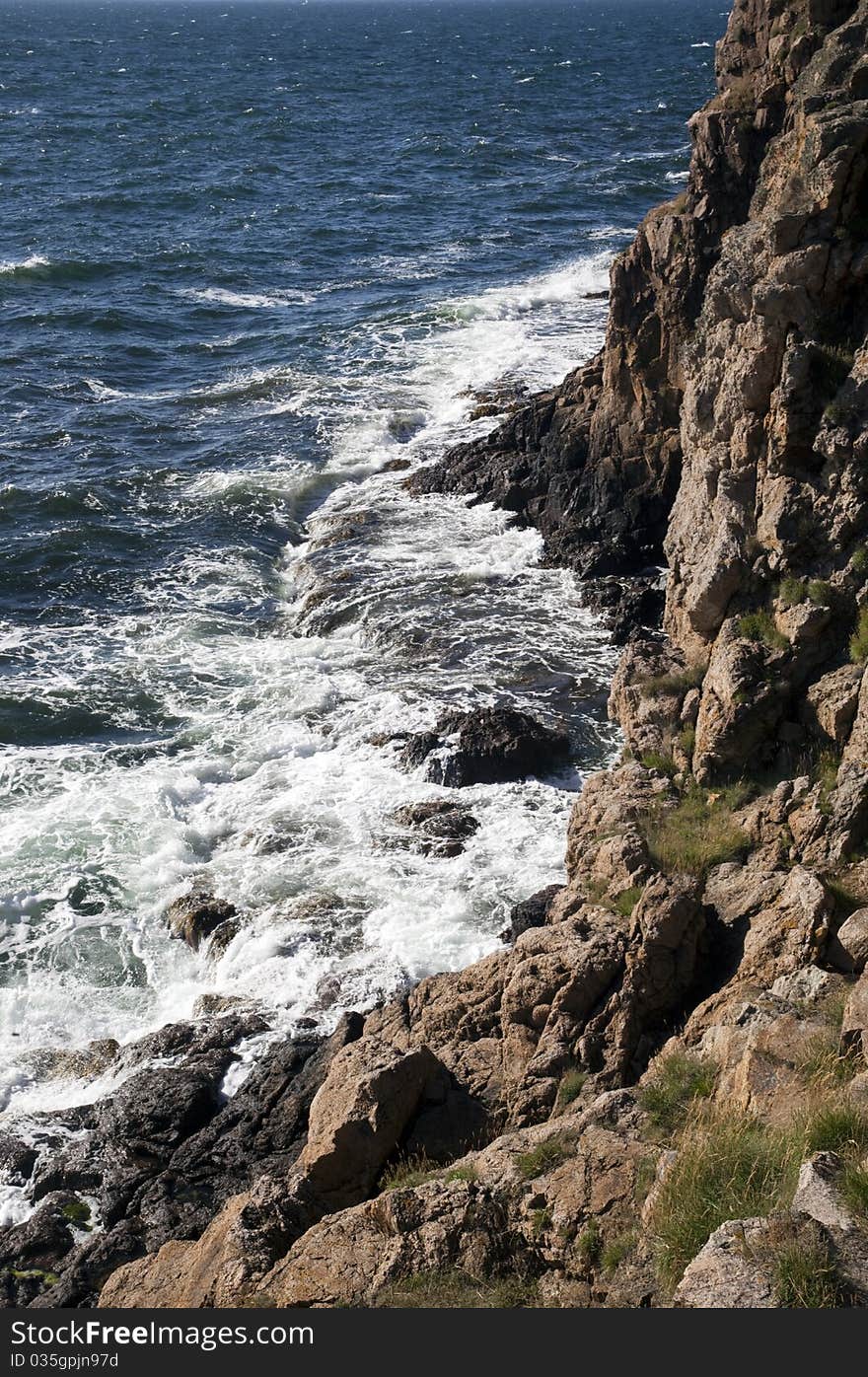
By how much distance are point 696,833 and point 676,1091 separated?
3.97 m

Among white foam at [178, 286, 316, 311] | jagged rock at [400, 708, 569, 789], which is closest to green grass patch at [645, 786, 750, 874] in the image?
jagged rock at [400, 708, 569, 789]

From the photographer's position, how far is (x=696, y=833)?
1344cm

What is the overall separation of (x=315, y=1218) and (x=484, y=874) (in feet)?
26.1

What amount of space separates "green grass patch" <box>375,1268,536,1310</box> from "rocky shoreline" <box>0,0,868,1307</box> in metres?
0.03

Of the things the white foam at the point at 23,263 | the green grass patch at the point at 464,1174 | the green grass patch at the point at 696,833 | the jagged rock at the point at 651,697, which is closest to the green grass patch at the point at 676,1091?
the green grass patch at the point at 464,1174

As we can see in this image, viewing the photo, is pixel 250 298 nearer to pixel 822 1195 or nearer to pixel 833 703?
pixel 833 703

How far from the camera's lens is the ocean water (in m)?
17.9

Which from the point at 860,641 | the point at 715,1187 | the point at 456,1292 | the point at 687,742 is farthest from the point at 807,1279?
the point at 687,742

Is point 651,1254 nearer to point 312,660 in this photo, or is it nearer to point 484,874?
Result: point 484,874

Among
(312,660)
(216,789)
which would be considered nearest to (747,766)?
(216,789)

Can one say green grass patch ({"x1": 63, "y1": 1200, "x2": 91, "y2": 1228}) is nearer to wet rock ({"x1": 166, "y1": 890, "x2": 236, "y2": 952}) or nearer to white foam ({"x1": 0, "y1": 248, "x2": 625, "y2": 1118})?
white foam ({"x1": 0, "y1": 248, "x2": 625, "y2": 1118})

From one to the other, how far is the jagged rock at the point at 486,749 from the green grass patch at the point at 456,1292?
11.8 meters

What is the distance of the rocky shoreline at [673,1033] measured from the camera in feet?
27.9

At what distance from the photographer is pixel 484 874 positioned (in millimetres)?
18141
